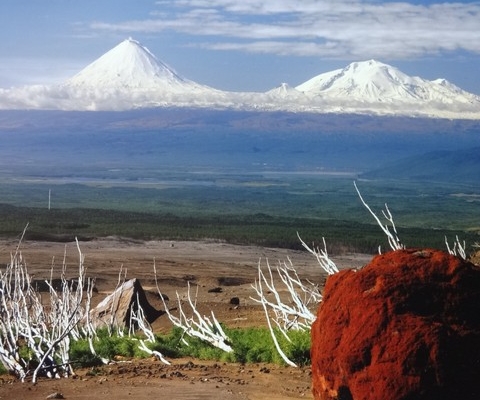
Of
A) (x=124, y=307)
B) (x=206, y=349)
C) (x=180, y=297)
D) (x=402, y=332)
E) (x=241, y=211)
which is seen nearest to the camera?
(x=402, y=332)

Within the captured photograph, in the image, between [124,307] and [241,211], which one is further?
[241,211]

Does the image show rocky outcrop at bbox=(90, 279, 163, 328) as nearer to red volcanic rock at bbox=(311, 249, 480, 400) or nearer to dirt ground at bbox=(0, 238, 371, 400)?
dirt ground at bbox=(0, 238, 371, 400)

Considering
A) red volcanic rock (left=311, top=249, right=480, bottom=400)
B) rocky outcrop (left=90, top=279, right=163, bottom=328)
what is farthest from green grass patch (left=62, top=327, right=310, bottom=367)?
rocky outcrop (left=90, top=279, right=163, bottom=328)

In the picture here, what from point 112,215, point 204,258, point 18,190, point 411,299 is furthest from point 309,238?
point 18,190

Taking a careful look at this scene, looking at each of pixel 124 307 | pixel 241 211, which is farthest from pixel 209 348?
pixel 241 211

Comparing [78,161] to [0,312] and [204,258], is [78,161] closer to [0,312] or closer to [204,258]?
[204,258]

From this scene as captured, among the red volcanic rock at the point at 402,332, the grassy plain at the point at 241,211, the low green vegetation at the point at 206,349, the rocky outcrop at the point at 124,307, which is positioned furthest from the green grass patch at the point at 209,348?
the grassy plain at the point at 241,211

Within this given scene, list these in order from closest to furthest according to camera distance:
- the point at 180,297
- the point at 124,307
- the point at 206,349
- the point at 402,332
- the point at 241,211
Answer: the point at 402,332
the point at 206,349
the point at 124,307
the point at 180,297
the point at 241,211

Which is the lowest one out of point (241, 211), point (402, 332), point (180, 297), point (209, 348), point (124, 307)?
point (241, 211)

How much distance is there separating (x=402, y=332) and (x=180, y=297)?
1747cm

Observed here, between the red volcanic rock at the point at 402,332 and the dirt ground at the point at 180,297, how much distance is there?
5.21 feet

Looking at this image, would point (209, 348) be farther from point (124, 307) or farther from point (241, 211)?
point (241, 211)

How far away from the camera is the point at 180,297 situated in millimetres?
24219

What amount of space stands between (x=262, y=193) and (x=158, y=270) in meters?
79.0
